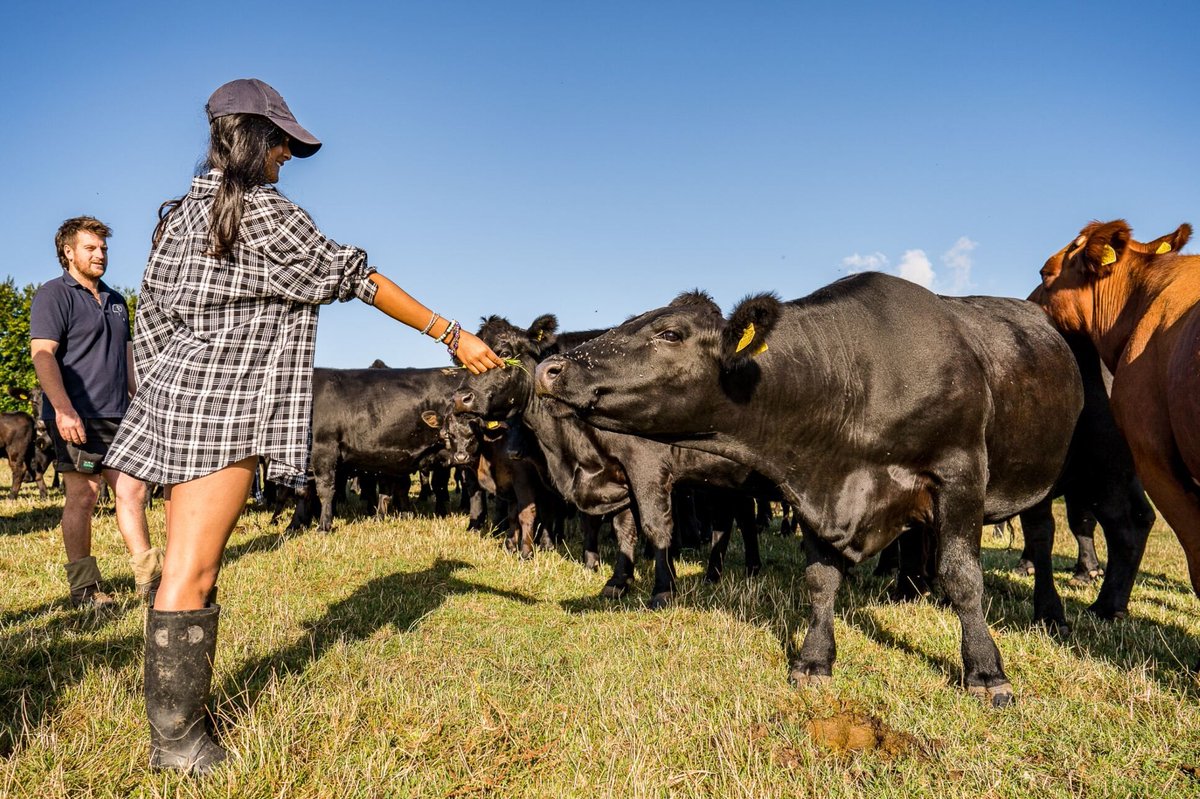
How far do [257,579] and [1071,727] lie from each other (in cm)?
624

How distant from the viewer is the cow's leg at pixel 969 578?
417 centimetres

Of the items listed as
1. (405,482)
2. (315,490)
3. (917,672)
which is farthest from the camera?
(405,482)

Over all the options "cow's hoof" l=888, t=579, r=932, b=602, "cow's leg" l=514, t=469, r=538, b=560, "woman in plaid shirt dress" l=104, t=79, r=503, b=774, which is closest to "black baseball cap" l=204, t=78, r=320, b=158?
"woman in plaid shirt dress" l=104, t=79, r=503, b=774

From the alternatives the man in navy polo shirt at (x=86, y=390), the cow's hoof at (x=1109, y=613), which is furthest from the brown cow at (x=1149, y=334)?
the man in navy polo shirt at (x=86, y=390)

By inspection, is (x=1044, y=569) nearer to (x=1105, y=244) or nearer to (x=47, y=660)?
(x=1105, y=244)

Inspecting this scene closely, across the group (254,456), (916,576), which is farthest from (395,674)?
(916,576)

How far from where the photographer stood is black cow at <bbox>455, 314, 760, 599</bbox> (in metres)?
7.29

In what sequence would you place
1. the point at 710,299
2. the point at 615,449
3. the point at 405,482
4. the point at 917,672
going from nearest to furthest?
the point at 917,672
the point at 710,299
the point at 615,449
the point at 405,482

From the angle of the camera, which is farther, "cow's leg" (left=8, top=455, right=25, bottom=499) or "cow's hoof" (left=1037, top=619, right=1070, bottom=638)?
"cow's leg" (left=8, top=455, right=25, bottom=499)

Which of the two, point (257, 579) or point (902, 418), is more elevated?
point (902, 418)

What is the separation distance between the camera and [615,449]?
7.69 m

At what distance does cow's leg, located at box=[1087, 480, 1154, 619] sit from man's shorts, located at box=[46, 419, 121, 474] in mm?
7420

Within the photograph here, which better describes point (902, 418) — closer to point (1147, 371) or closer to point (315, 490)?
point (1147, 371)

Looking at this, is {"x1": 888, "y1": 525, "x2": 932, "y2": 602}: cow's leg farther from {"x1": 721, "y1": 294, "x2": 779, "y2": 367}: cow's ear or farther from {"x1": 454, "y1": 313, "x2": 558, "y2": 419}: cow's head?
{"x1": 454, "y1": 313, "x2": 558, "y2": 419}: cow's head
